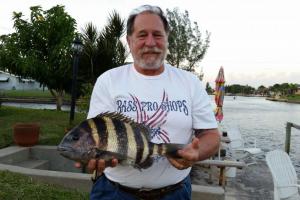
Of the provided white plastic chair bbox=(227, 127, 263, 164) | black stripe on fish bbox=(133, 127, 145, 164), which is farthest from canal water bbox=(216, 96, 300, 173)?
black stripe on fish bbox=(133, 127, 145, 164)

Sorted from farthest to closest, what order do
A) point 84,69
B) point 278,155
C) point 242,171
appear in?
point 84,69 < point 242,171 < point 278,155

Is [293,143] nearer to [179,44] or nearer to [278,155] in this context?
[278,155]

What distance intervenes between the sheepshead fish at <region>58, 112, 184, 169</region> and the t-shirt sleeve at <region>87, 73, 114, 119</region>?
0.22 meters

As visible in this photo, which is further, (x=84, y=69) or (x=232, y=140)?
(x=84, y=69)

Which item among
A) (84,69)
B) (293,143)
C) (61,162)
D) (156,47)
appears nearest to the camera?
(156,47)

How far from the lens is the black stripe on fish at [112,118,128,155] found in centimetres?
185

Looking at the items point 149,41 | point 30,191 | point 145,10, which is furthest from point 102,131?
point 30,191

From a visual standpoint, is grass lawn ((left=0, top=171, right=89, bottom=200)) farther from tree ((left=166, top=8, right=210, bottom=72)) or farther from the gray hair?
tree ((left=166, top=8, right=210, bottom=72))

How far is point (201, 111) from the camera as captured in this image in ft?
7.38

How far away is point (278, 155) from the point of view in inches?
232

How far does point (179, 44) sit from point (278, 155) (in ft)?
109

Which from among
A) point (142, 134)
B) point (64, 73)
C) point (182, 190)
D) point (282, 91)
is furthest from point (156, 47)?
point (282, 91)

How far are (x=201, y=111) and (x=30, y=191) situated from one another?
337 centimetres

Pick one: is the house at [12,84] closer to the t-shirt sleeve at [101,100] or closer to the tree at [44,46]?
the tree at [44,46]
